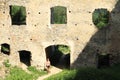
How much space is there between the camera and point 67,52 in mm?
26625

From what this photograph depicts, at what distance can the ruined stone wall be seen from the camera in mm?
21453

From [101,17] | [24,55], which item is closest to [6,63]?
[24,55]

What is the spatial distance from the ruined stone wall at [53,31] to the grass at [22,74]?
1.67ft

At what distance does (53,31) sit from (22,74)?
11.3 ft

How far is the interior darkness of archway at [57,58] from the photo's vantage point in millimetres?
23672

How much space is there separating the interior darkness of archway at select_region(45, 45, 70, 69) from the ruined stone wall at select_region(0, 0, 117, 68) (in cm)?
128

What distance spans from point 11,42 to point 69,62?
14.3ft

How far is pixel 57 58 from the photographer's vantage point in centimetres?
2475

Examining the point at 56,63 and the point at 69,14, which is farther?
the point at 56,63

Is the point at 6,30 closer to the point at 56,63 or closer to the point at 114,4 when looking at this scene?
the point at 56,63

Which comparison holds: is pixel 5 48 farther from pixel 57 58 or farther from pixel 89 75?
pixel 89 75

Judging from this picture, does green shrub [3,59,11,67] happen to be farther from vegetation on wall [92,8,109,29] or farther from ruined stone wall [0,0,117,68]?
vegetation on wall [92,8,109,29]

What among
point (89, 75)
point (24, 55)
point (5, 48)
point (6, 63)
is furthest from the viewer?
point (24, 55)

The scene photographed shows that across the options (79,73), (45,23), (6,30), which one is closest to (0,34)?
(6,30)
